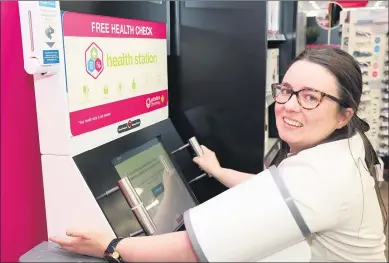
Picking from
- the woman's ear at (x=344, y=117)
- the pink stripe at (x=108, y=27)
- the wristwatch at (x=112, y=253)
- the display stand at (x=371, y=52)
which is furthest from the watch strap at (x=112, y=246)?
the display stand at (x=371, y=52)

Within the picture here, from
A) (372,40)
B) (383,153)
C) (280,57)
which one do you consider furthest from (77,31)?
(383,153)

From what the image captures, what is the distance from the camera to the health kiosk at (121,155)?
1.08 meters

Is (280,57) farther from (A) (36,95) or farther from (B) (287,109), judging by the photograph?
(A) (36,95)

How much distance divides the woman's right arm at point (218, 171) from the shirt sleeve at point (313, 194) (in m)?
0.78

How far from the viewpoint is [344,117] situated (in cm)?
132

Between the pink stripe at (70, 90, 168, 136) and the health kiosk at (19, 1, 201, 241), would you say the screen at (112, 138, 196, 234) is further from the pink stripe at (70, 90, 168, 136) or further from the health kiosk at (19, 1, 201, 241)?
the pink stripe at (70, 90, 168, 136)

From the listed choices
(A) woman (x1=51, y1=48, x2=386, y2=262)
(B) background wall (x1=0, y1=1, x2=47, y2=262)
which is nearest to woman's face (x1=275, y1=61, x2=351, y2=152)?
Answer: (A) woman (x1=51, y1=48, x2=386, y2=262)

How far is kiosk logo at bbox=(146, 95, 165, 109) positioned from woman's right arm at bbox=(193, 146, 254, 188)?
318 millimetres

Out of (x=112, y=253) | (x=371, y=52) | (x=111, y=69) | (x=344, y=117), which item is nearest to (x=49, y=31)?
(x=111, y=69)

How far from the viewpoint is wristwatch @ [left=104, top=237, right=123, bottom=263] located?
122cm

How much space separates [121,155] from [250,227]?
26.8 inches

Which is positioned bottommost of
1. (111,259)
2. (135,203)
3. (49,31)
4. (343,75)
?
(111,259)

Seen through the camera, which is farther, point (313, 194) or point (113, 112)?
point (113, 112)

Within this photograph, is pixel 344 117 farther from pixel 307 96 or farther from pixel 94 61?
pixel 94 61
